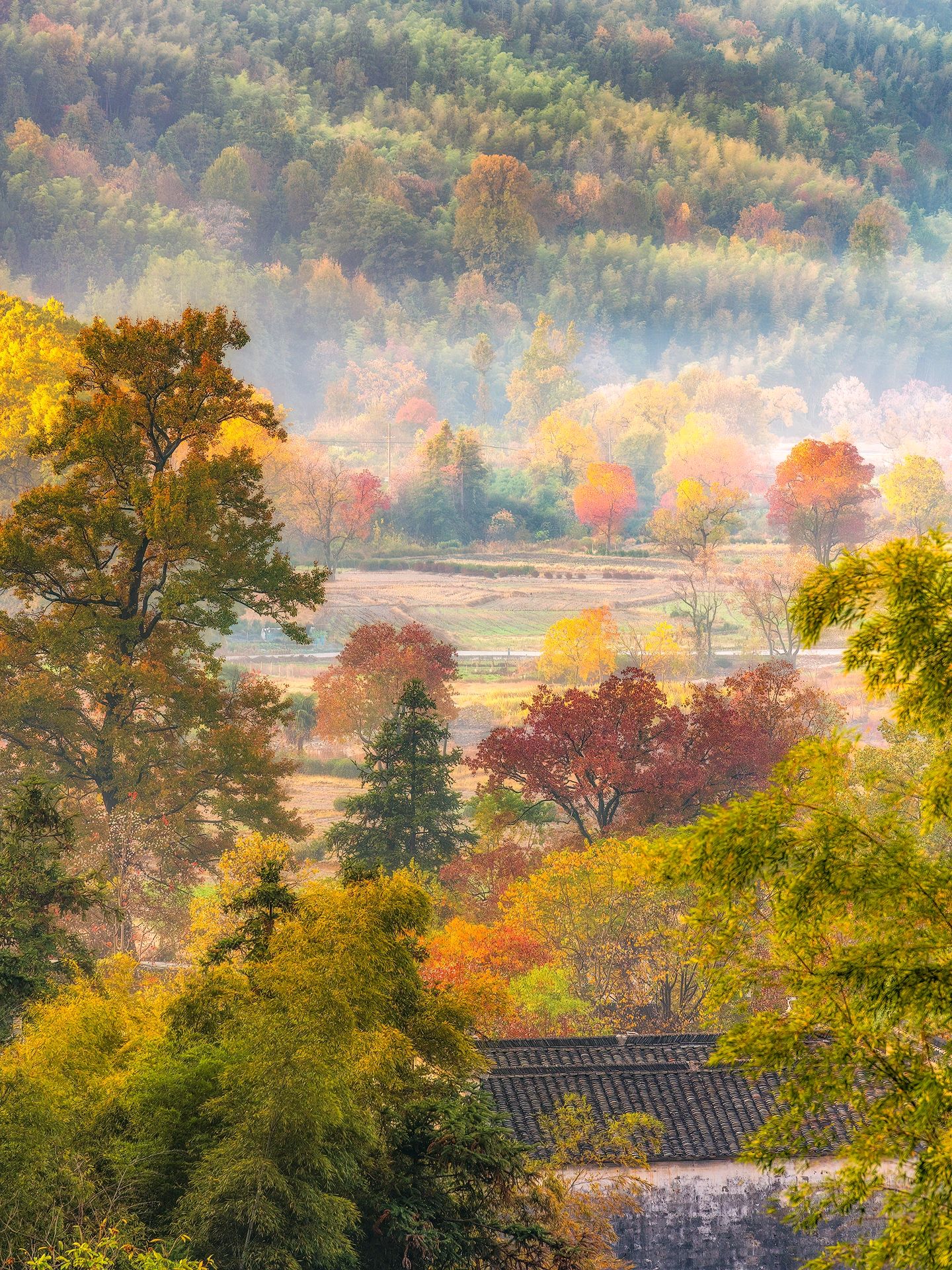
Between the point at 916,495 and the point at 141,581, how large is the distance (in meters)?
76.8

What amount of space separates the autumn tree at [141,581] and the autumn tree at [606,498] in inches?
2934

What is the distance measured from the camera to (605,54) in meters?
181

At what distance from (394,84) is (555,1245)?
172 m

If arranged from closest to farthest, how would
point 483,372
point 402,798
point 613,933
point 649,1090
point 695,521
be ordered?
point 649,1090, point 613,933, point 402,798, point 695,521, point 483,372

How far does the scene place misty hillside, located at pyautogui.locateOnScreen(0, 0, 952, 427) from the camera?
472ft

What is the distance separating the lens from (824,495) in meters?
96.6

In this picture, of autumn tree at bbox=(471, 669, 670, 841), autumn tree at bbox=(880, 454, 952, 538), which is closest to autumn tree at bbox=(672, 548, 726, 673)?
autumn tree at bbox=(880, 454, 952, 538)

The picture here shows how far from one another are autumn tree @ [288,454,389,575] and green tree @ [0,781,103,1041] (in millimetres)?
73460

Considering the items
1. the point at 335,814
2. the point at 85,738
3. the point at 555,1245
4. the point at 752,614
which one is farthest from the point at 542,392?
the point at 555,1245

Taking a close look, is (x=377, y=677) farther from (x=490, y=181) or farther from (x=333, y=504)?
(x=490, y=181)

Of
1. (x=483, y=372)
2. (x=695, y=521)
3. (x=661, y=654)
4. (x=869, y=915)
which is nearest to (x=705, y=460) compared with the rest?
(x=695, y=521)

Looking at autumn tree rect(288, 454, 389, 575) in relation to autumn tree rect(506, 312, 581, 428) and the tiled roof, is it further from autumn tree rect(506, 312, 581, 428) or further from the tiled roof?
the tiled roof

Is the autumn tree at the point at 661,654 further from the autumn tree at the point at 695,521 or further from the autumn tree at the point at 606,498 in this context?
the autumn tree at the point at 606,498

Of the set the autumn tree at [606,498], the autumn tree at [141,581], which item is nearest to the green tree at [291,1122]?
the autumn tree at [141,581]
